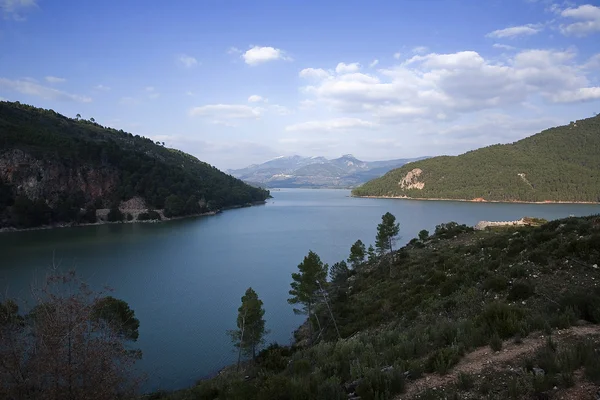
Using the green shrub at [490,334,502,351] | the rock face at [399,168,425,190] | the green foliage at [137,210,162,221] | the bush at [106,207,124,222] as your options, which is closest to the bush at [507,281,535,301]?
the green shrub at [490,334,502,351]

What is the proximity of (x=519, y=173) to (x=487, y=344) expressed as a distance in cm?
17616

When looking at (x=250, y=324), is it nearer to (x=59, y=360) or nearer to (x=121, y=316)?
(x=121, y=316)

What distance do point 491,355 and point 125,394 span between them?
7763 mm

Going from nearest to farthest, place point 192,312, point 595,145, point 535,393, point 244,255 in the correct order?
point 535,393, point 192,312, point 244,255, point 595,145

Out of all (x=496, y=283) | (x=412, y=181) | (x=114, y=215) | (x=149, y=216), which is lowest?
(x=149, y=216)

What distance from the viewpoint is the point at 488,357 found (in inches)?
249

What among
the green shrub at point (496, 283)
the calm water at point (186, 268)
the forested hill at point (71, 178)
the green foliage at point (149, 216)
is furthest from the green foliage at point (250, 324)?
the green foliage at point (149, 216)

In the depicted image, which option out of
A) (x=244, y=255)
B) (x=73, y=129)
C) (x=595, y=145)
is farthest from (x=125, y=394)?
(x=595, y=145)

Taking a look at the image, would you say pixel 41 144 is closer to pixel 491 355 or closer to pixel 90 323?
pixel 90 323

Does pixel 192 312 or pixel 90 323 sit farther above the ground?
pixel 90 323

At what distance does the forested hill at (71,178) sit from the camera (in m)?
80.6

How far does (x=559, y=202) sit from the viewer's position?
130125mm

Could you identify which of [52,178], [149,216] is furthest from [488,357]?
[52,178]

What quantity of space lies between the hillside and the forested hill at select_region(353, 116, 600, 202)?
145 metres
